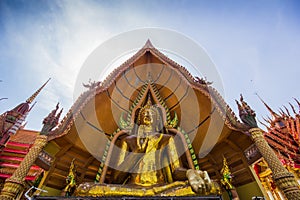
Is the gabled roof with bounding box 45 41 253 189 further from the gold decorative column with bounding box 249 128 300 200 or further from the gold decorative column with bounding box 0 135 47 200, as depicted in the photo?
the gold decorative column with bounding box 249 128 300 200

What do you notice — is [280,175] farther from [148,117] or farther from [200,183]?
[148,117]

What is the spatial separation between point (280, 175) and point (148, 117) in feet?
8.56

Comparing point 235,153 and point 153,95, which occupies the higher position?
point 153,95

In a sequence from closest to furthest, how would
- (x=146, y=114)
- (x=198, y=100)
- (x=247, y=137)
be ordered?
(x=247, y=137)
(x=198, y=100)
(x=146, y=114)

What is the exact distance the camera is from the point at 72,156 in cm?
354

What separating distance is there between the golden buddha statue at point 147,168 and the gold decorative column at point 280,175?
880 mm

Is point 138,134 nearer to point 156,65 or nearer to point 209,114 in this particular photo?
point 209,114

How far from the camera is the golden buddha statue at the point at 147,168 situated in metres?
2.19

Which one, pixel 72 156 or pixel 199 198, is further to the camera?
pixel 72 156

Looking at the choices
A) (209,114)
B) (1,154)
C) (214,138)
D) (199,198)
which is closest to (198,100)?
(209,114)

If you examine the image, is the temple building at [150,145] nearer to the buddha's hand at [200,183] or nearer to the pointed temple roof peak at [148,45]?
the buddha's hand at [200,183]

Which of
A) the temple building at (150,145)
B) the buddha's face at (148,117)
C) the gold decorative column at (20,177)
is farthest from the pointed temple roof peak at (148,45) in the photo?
the gold decorative column at (20,177)

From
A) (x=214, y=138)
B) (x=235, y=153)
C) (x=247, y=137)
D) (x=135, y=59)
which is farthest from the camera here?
(x=135, y=59)

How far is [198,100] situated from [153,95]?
1.30m
